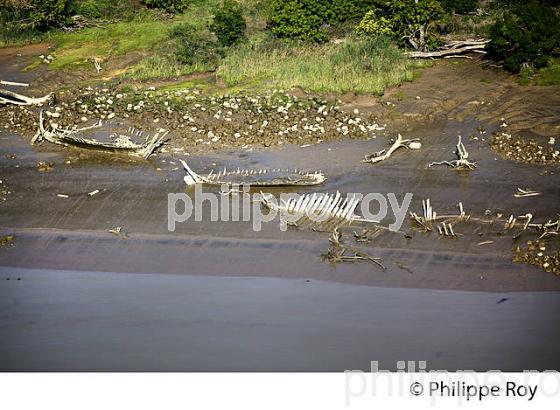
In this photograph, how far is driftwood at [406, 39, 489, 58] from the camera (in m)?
28.6

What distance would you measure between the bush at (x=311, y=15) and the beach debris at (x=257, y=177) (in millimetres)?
9359

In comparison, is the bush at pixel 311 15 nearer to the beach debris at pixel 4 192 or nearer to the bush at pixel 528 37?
the bush at pixel 528 37

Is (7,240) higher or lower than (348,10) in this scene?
lower

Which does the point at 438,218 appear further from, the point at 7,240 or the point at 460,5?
the point at 460,5

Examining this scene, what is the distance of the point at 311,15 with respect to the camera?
30.5m

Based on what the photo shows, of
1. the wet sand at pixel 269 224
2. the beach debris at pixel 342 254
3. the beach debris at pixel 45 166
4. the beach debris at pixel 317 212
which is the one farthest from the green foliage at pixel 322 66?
the beach debris at pixel 342 254

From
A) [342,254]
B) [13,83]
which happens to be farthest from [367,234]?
[13,83]

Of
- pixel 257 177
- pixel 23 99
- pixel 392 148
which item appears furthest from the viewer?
pixel 23 99

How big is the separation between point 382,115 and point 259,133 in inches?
133

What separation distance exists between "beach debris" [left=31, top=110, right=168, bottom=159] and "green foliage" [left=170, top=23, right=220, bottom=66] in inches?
202

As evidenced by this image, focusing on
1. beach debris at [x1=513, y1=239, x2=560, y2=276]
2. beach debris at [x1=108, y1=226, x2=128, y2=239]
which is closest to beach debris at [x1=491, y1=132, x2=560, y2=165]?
beach debris at [x1=513, y1=239, x2=560, y2=276]

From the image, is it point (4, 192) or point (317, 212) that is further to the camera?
point (4, 192)

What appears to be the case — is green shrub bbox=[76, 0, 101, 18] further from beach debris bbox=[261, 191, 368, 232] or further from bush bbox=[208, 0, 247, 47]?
beach debris bbox=[261, 191, 368, 232]

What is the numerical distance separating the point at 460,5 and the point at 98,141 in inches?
566
